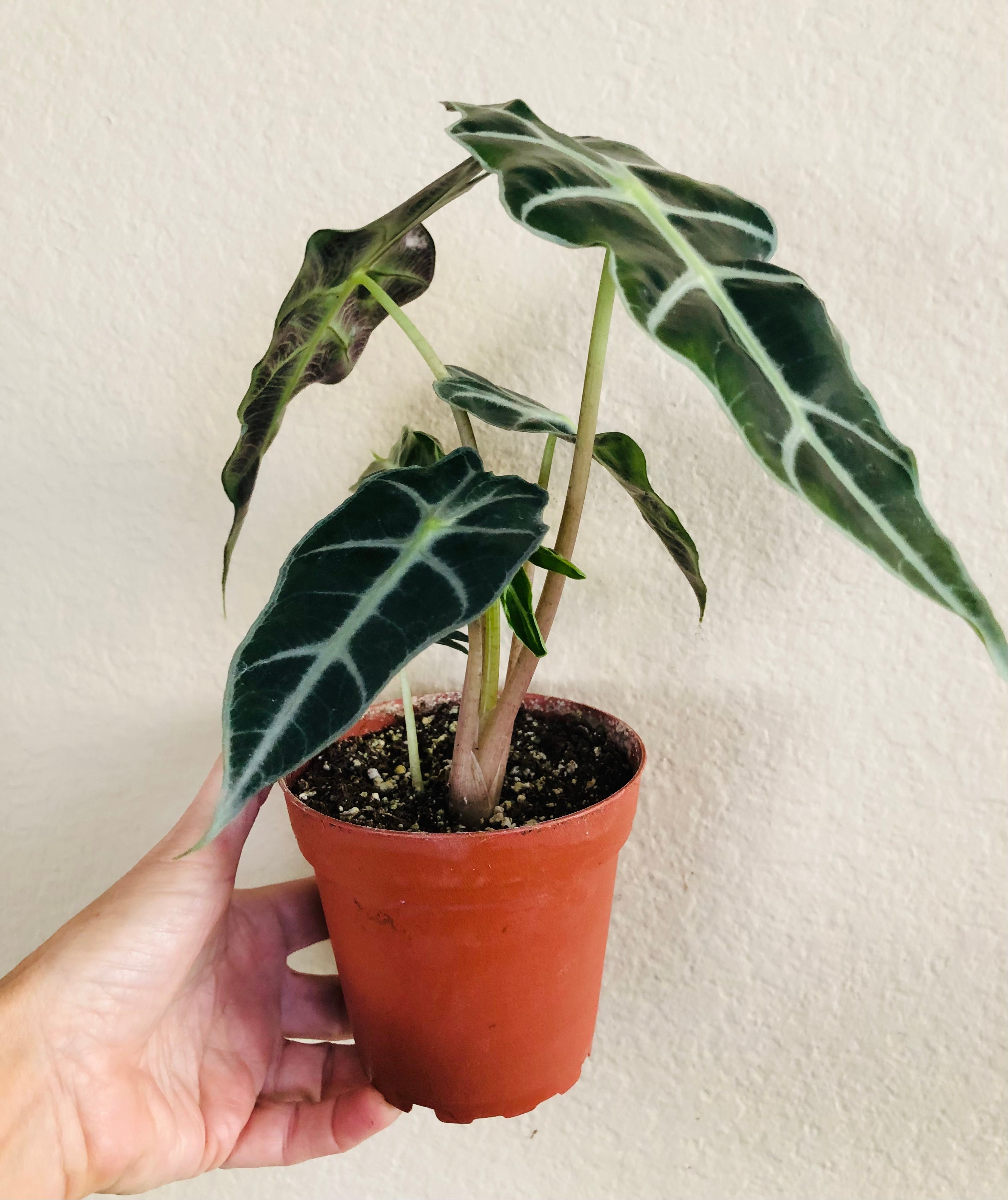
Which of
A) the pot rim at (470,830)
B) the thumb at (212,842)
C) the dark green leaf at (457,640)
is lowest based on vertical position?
the thumb at (212,842)

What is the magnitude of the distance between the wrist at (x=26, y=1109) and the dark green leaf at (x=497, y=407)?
0.53 meters

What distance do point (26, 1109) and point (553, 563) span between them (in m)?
0.55

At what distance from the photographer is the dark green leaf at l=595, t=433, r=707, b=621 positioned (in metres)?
0.61

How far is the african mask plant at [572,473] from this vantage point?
1.19ft

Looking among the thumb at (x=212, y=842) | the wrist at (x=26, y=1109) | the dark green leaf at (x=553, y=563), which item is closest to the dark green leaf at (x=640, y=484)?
the dark green leaf at (x=553, y=563)

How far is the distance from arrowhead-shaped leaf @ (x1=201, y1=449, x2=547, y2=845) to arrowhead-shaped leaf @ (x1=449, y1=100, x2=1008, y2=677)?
126mm

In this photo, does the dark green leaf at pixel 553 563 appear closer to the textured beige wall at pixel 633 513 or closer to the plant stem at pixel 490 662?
the plant stem at pixel 490 662

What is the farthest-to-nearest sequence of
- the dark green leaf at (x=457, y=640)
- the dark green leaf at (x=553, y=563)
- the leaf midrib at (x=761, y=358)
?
the dark green leaf at (x=457, y=640), the dark green leaf at (x=553, y=563), the leaf midrib at (x=761, y=358)

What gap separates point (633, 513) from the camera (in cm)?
80

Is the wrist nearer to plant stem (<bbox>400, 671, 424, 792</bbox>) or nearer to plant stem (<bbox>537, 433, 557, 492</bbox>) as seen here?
plant stem (<bbox>400, 671, 424, 792</bbox>)

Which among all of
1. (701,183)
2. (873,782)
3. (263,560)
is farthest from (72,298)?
(873,782)

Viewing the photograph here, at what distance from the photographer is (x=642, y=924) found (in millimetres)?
870

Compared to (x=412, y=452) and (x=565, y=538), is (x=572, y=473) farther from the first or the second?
(x=412, y=452)

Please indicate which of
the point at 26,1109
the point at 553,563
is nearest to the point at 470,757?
the point at 553,563
